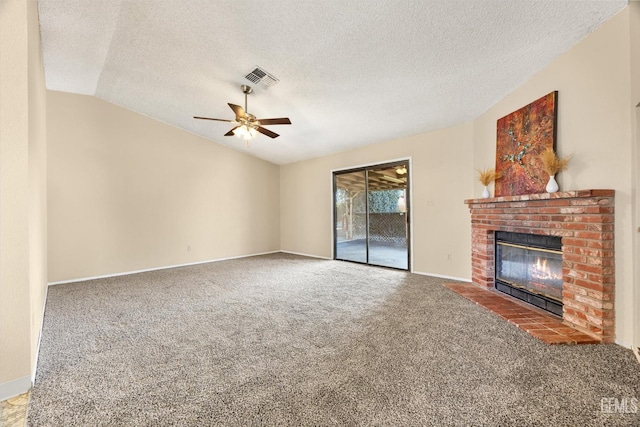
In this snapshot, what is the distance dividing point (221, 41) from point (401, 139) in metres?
3.41

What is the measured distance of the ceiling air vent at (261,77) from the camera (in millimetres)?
3215

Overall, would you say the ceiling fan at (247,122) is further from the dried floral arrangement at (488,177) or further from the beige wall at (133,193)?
the dried floral arrangement at (488,177)

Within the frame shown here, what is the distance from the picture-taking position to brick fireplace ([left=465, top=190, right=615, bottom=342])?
6.99ft

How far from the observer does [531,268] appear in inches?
118

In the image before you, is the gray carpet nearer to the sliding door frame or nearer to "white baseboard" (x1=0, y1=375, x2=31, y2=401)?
"white baseboard" (x1=0, y1=375, x2=31, y2=401)

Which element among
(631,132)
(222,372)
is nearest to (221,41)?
(222,372)

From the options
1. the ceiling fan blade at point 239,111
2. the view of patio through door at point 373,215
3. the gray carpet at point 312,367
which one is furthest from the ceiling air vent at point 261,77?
the gray carpet at point 312,367

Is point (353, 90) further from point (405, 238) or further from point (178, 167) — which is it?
point (178, 167)

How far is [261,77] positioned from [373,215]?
11.1 feet

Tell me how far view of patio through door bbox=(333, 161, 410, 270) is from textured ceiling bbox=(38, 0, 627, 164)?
44.4 inches

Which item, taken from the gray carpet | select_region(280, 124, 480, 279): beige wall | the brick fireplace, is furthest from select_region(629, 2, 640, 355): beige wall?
select_region(280, 124, 480, 279): beige wall

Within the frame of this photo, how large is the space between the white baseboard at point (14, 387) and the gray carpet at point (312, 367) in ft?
0.18

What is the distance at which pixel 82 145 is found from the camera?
14.4ft

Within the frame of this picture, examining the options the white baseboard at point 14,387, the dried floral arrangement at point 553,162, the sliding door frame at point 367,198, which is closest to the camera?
the white baseboard at point 14,387
